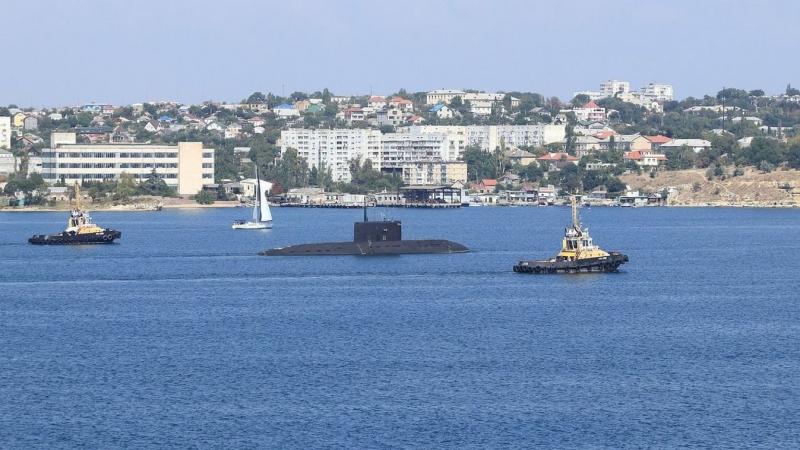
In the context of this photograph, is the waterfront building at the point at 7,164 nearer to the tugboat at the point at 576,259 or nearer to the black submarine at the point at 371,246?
the black submarine at the point at 371,246

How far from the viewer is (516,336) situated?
52.7 m

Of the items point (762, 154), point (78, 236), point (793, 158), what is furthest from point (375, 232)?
point (793, 158)

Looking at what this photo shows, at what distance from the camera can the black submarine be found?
8731 cm

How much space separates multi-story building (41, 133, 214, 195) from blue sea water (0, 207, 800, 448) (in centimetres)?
8683

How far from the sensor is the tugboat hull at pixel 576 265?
72875mm

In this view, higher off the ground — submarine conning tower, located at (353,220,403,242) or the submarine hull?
submarine conning tower, located at (353,220,403,242)

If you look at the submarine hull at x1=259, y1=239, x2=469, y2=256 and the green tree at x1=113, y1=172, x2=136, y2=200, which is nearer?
the submarine hull at x1=259, y1=239, x2=469, y2=256

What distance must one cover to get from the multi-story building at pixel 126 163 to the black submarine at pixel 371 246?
88.1 metres

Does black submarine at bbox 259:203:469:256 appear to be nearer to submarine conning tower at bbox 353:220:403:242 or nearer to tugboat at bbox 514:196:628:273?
submarine conning tower at bbox 353:220:403:242

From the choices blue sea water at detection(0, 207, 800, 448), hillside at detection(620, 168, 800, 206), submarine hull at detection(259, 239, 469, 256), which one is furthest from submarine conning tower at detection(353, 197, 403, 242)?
hillside at detection(620, 168, 800, 206)

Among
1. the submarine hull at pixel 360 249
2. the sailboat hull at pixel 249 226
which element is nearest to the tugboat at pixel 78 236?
the submarine hull at pixel 360 249

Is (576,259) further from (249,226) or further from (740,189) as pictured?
(740,189)

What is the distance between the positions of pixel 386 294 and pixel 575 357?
64.7 ft

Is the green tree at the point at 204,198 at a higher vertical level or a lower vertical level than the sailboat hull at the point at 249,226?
higher
